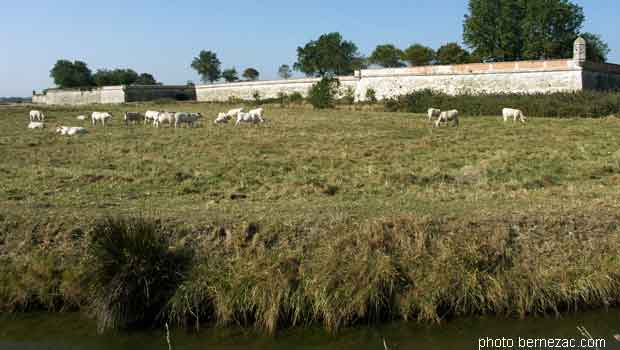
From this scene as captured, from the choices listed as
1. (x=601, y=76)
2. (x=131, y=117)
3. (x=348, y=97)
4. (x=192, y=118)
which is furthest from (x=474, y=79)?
(x=131, y=117)

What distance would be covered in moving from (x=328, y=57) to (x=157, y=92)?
91.6 ft

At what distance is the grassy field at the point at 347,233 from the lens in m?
7.14

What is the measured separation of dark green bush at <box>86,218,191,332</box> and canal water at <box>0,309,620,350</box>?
0.86ft

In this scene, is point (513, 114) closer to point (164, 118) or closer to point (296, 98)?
point (164, 118)

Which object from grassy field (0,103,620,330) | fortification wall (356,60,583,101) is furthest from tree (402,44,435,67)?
grassy field (0,103,620,330)

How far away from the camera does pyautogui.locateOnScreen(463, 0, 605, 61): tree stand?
58938mm

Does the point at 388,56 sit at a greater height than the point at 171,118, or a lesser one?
greater

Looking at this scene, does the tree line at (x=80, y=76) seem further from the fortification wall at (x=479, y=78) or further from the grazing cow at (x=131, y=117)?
the grazing cow at (x=131, y=117)

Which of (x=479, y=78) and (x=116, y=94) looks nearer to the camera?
(x=479, y=78)

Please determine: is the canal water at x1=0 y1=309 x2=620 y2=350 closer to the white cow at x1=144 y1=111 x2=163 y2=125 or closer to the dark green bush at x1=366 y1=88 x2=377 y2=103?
the white cow at x1=144 y1=111 x2=163 y2=125

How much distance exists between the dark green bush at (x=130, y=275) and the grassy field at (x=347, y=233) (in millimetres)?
290

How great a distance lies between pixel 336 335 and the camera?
267 inches

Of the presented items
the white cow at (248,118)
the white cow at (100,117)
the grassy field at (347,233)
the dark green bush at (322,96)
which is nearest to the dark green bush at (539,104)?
the dark green bush at (322,96)

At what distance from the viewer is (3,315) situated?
7.42 m
